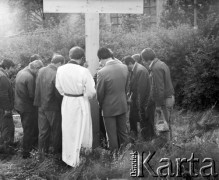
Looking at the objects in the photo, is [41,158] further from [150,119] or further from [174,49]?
[174,49]

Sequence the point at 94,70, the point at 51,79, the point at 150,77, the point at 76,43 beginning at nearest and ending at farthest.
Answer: the point at 51,79
the point at 94,70
the point at 150,77
the point at 76,43

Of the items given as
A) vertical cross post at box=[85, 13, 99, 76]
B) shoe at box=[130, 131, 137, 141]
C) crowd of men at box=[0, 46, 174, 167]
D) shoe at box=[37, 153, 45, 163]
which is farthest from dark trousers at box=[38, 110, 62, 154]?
shoe at box=[130, 131, 137, 141]

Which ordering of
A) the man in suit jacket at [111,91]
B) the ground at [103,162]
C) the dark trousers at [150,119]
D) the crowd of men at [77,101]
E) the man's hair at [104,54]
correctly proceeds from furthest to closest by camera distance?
the dark trousers at [150,119] < the man's hair at [104,54] < the man in suit jacket at [111,91] < the crowd of men at [77,101] < the ground at [103,162]

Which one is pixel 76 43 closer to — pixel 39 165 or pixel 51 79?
pixel 51 79

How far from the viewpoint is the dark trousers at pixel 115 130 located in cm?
737

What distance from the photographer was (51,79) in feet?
24.5

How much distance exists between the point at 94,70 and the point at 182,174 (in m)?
2.97

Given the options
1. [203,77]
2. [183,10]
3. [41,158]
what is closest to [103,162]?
[41,158]

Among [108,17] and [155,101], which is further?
[108,17]

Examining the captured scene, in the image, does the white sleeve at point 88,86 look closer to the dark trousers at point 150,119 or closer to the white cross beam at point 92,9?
the white cross beam at point 92,9

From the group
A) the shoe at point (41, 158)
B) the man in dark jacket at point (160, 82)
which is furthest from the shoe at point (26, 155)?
the man in dark jacket at point (160, 82)

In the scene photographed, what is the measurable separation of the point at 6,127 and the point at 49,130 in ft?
4.07

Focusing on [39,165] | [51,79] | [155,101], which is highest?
[51,79]

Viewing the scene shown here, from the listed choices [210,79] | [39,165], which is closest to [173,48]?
[210,79]
